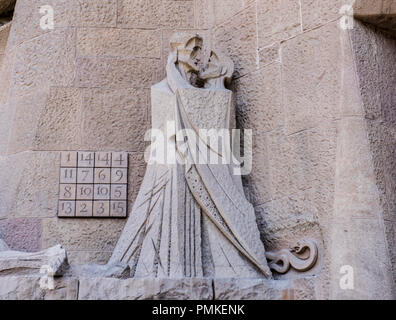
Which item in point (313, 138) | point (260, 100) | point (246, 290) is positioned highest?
point (260, 100)

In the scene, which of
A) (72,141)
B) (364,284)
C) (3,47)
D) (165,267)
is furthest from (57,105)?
(364,284)

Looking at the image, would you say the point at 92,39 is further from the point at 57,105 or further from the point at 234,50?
the point at 234,50

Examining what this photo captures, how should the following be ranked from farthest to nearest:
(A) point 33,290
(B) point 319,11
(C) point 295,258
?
(B) point 319,11, (C) point 295,258, (A) point 33,290

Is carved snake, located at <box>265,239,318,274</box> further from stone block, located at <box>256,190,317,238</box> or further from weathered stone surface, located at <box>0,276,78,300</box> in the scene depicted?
weathered stone surface, located at <box>0,276,78,300</box>

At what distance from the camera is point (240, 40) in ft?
15.5

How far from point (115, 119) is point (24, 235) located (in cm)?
87

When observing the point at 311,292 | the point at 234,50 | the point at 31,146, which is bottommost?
the point at 311,292

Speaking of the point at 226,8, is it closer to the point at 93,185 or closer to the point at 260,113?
the point at 260,113

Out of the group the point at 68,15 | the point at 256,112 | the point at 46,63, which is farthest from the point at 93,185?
the point at 68,15

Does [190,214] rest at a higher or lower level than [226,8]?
lower

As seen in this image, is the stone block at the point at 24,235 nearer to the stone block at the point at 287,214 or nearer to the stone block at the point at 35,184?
the stone block at the point at 35,184

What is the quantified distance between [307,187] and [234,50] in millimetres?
1071

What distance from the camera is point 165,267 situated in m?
3.95

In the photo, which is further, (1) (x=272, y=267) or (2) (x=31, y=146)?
(2) (x=31, y=146)
